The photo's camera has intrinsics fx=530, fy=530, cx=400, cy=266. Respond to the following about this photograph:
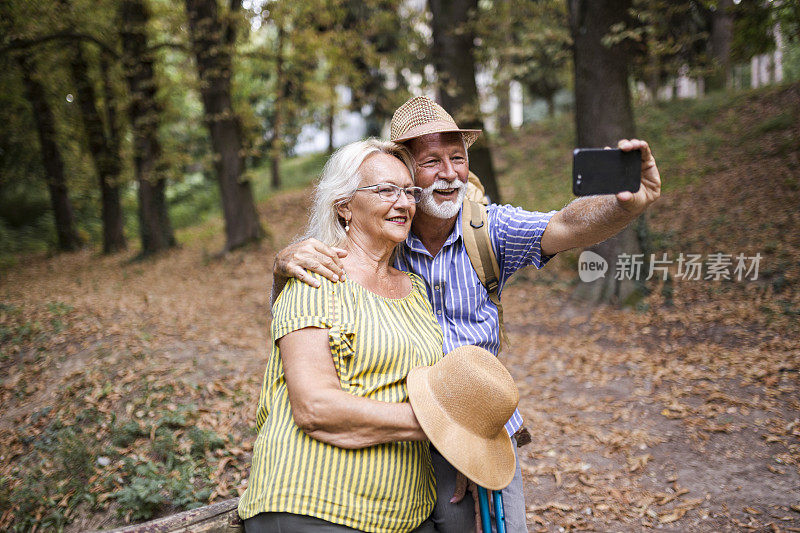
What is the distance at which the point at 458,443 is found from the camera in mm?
1967

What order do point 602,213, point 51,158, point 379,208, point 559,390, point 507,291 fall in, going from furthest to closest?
point 51,158 → point 507,291 → point 559,390 → point 379,208 → point 602,213

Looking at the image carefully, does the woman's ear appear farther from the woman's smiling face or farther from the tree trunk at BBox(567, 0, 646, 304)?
the tree trunk at BBox(567, 0, 646, 304)

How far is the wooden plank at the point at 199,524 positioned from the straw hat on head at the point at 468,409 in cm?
114

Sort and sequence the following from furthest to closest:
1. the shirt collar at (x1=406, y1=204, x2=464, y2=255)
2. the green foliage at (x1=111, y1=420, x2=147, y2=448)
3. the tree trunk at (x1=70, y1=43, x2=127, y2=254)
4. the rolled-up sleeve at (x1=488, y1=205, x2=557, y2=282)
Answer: the tree trunk at (x1=70, y1=43, x2=127, y2=254) < the green foliage at (x1=111, y1=420, x2=147, y2=448) < the shirt collar at (x1=406, y1=204, x2=464, y2=255) < the rolled-up sleeve at (x1=488, y1=205, x2=557, y2=282)

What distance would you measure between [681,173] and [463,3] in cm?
663

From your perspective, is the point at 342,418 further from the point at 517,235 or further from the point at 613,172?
the point at 613,172

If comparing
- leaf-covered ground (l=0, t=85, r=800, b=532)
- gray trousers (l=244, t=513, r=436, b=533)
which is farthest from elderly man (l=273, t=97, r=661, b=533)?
leaf-covered ground (l=0, t=85, r=800, b=532)

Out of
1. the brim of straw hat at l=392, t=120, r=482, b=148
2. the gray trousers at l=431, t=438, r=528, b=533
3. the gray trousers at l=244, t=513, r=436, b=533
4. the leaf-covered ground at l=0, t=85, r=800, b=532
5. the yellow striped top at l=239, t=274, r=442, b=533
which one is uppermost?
the brim of straw hat at l=392, t=120, r=482, b=148

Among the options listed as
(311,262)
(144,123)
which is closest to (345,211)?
(311,262)

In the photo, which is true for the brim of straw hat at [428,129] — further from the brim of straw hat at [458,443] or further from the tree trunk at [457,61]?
the tree trunk at [457,61]

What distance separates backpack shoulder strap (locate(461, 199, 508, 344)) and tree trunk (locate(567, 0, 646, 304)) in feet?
19.7

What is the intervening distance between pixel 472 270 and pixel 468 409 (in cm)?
88

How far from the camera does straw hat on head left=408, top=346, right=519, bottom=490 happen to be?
1.96 meters

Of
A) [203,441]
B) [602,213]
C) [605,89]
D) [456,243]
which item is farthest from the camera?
[605,89]
